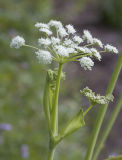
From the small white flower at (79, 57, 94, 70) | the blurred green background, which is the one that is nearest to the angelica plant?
the small white flower at (79, 57, 94, 70)

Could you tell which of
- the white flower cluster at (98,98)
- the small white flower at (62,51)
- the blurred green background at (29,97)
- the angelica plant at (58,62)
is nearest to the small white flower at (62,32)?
the angelica plant at (58,62)

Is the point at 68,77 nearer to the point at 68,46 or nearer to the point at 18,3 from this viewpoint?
the point at 18,3

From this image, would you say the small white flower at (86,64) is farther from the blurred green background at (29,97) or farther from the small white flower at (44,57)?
the blurred green background at (29,97)

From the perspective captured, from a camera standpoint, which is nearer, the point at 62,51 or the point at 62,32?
the point at 62,51

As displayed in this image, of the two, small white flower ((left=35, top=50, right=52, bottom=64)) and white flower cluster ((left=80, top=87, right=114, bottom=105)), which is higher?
small white flower ((left=35, top=50, right=52, bottom=64))

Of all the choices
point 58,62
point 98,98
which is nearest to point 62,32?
point 58,62

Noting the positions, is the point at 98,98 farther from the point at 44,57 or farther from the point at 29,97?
the point at 29,97

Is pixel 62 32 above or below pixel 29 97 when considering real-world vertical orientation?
above

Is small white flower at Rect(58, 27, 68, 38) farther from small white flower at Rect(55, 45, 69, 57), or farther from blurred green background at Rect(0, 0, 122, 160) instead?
blurred green background at Rect(0, 0, 122, 160)

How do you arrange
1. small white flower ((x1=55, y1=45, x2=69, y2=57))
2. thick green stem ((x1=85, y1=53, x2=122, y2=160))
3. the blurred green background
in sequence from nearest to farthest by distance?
small white flower ((x1=55, y1=45, x2=69, y2=57)) → thick green stem ((x1=85, y1=53, x2=122, y2=160)) → the blurred green background

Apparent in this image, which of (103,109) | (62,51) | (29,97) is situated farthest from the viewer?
(29,97)

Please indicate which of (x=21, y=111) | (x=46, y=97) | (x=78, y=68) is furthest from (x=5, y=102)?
(x=78, y=68)
